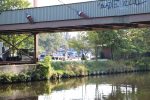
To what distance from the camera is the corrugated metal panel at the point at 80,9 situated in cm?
3803

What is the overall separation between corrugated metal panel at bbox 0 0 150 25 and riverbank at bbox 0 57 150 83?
658cm

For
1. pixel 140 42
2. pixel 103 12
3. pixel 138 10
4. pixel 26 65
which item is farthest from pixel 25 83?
pixel 140 42

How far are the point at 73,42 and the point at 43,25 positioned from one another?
3580 cm

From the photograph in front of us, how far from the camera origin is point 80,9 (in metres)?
42.2

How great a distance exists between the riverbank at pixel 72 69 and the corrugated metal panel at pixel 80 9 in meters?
6.58

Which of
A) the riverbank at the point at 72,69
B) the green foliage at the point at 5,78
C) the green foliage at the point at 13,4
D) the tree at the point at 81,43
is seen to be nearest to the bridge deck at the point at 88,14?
the green foliage at the point at 5,78

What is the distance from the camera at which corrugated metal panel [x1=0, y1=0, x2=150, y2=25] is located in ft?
125

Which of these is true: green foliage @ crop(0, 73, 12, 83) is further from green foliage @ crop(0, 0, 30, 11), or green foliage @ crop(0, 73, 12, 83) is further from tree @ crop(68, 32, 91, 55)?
tree @ crop(68, 32, 91, 55)

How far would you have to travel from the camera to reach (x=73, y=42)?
8081 centimetres

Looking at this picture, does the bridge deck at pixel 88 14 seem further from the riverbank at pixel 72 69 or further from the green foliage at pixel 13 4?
the green foliage at pixel 13 4

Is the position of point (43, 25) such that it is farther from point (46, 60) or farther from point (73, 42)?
point (73, 42)

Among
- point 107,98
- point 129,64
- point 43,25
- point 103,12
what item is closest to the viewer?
point 107,98

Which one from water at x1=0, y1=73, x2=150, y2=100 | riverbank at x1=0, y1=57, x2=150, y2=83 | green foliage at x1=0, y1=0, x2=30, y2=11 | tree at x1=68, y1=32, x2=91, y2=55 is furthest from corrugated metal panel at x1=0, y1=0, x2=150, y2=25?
tree at x1=68, y1=32, x2=91, y2=55

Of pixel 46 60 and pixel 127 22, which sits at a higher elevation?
pixel 127 22
